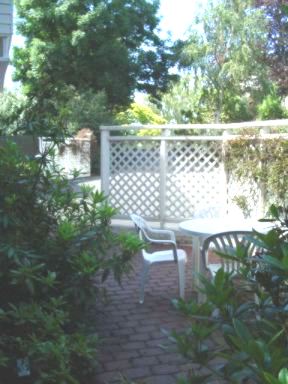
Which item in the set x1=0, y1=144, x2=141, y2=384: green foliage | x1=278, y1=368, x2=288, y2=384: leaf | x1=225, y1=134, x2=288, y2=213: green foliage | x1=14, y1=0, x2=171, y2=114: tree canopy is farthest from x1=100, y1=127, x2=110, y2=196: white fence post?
x1=14, y1=0, x2=171, y2=114: tree canopy

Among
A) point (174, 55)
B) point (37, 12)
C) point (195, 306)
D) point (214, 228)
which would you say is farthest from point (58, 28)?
point (195, 306)

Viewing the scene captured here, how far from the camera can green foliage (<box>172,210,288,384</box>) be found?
1062mm

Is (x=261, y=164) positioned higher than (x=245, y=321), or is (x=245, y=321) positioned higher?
(x=261, y=164)

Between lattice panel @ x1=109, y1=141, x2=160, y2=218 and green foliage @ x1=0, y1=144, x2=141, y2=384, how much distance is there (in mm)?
3690

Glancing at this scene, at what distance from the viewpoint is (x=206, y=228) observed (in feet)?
13.8

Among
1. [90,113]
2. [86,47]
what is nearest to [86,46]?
[86,47]

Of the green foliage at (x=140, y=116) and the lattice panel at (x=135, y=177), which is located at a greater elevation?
the green foliage at (x=140, y=116)

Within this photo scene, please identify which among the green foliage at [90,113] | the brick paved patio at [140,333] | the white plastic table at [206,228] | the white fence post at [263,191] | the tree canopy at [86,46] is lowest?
the brick paved patio at [140,333]

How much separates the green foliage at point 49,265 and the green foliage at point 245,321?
3.80 ft

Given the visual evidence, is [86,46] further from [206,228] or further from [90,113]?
[206,228]

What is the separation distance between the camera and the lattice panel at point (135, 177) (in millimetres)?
6855

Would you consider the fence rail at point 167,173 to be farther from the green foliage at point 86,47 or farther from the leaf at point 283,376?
the green foliage at point 86,47

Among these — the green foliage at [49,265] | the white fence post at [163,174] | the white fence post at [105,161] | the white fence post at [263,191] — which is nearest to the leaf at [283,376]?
the green foliage at [49,265]

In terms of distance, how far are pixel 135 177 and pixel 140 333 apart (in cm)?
365
